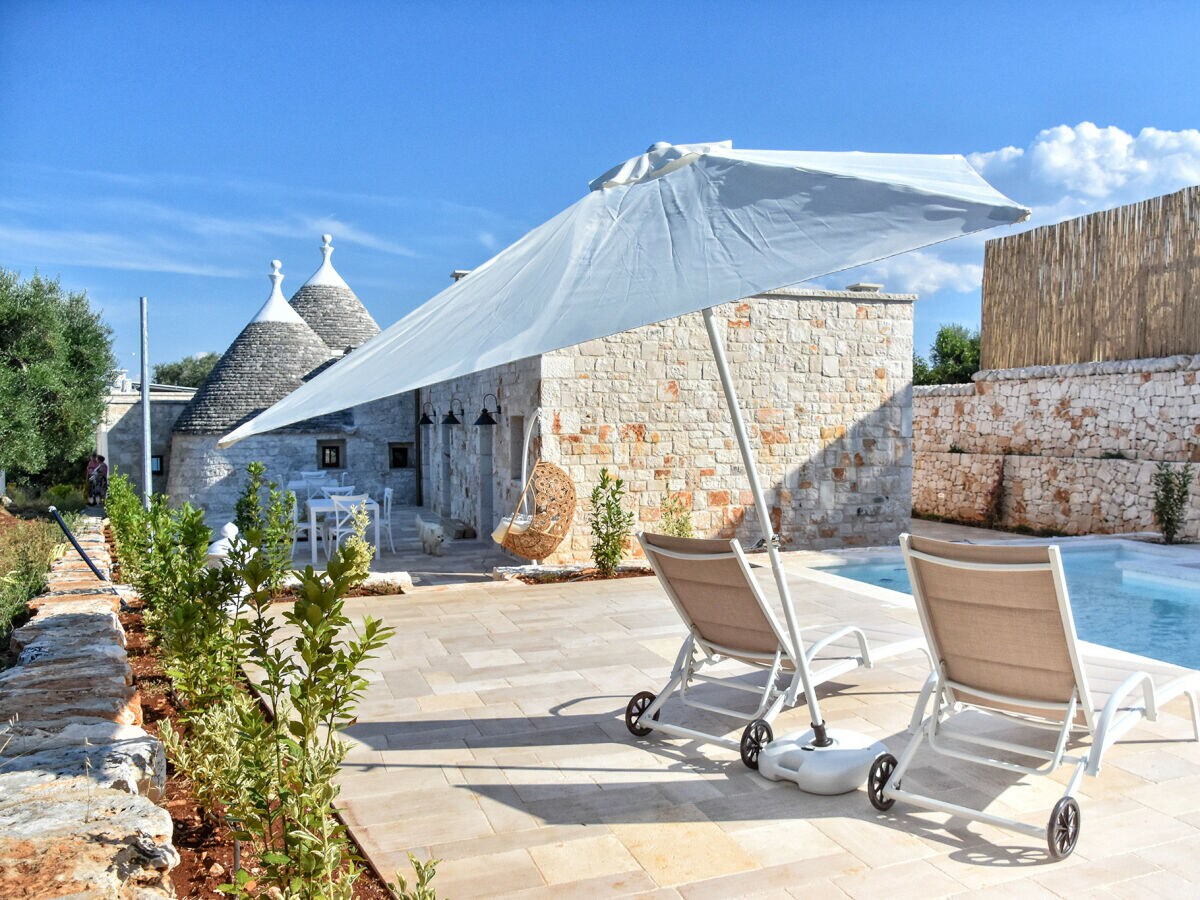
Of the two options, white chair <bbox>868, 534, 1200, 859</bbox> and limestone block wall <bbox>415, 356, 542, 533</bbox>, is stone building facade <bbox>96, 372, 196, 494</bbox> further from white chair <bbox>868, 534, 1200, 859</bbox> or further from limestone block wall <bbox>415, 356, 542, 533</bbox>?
white chair <bbox>868, 534, 1200, 859</bbox>

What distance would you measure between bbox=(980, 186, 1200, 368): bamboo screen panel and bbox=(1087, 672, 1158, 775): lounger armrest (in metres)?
10.7

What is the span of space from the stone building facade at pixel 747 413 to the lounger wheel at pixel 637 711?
6.37m

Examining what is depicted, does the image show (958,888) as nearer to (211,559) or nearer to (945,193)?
(945,193)

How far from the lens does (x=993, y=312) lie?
1498 centimetres

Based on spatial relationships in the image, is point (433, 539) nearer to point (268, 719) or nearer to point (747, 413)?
point (747, 413)

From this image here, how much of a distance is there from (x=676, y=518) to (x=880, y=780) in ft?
24.1

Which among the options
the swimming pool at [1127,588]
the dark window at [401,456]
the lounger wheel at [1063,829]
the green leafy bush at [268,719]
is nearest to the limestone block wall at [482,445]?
the dark window at [401,456]

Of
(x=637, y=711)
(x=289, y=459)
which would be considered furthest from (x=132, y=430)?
(x=637, y=711)

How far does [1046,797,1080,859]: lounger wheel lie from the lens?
2738mm

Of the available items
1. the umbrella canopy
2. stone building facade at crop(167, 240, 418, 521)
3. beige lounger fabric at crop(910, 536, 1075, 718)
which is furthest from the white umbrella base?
stone building facade at crop(167, 240, 418, 521)

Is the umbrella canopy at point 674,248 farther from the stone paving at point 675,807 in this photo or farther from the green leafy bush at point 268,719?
the stone paving at point 675,807

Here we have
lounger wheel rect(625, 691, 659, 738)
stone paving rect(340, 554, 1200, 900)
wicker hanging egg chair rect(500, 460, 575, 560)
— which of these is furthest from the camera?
wicker hanging egg chair rect(500, 460, 575, 560)

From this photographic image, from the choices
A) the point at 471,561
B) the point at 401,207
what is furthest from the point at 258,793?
the point at 401,207

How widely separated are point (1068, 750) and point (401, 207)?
16.5 metres
